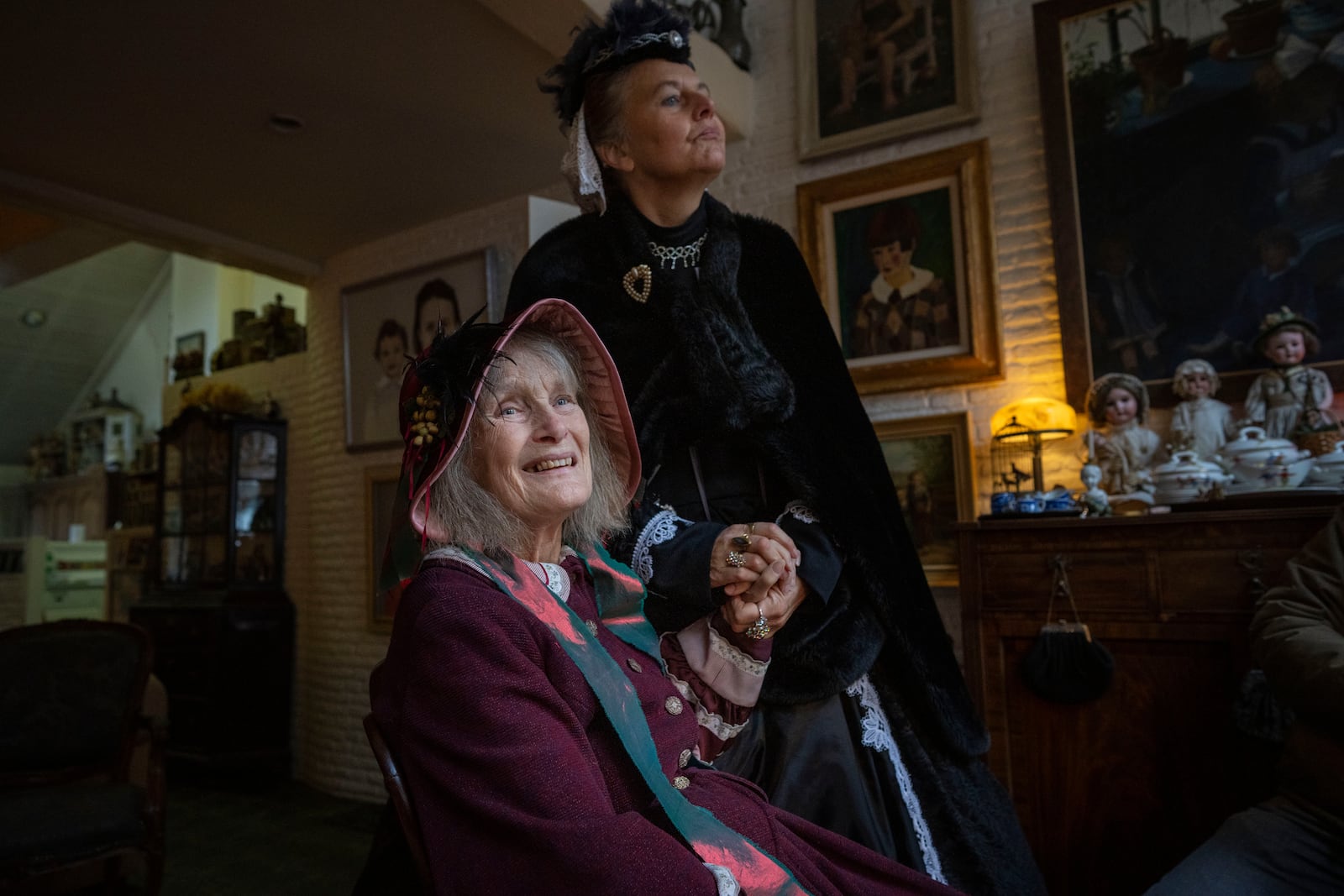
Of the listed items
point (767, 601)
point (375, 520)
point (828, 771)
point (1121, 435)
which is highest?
point (1121, 435)

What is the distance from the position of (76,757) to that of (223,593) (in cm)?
288

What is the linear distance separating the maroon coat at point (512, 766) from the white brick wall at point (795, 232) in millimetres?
3127

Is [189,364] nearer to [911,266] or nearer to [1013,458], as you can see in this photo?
[911,266]

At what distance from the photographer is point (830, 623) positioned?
146cm

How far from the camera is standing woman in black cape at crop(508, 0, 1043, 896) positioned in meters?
1.42

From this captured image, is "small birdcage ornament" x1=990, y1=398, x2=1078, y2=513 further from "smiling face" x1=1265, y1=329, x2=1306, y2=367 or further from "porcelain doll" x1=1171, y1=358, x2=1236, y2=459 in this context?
"smiling face" x1=1265, y1=329, x2=1306, y2=367

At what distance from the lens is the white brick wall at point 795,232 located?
392cm

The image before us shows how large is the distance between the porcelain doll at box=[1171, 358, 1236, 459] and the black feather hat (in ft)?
8.70

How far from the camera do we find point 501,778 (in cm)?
97

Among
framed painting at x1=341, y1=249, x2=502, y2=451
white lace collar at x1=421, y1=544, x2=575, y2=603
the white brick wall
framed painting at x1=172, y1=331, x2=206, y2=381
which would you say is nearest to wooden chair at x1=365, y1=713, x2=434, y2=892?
white lace collar at x1=421, y1=544, x2=575, y2=603

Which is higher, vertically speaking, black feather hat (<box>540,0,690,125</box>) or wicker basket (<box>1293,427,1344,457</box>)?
black feather hat (<box>540,0,690,125</box>)

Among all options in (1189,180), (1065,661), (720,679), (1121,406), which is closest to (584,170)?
(720,679)

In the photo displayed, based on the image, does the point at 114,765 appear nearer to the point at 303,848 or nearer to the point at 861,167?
the point at 303,848

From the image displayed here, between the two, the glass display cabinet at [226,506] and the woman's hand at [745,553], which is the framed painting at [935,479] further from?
the glass display cabinet at [226,506]
